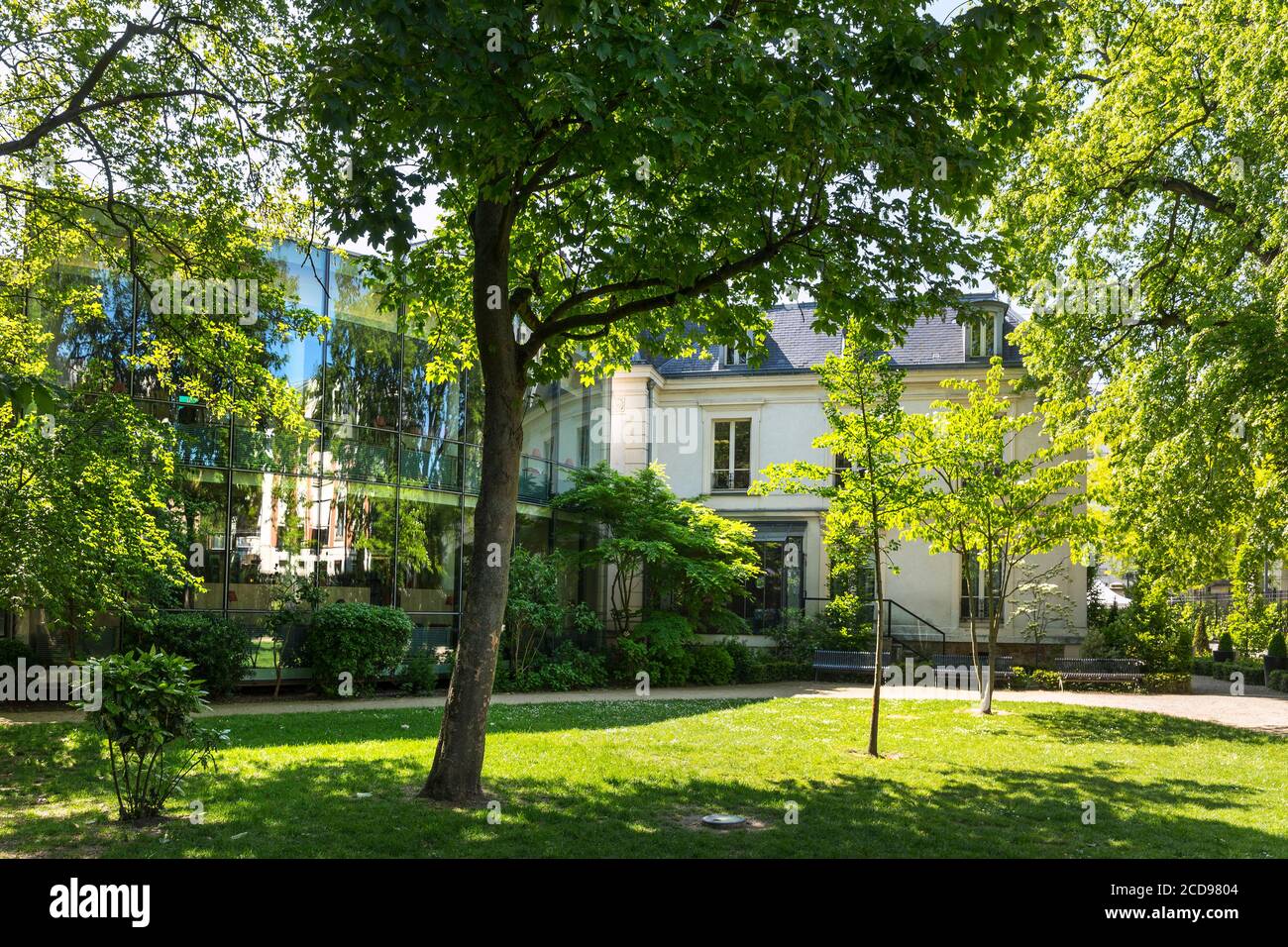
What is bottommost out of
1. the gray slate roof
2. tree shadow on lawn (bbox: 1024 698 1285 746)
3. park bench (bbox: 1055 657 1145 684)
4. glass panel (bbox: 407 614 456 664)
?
tree shadow on lawn (bbox: 1024 698 1285 746)

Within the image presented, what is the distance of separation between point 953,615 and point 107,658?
2603cm

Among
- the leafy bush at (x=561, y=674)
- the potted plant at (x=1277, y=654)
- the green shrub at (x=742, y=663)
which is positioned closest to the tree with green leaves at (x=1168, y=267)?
the green shrub at (x=742, y=663)

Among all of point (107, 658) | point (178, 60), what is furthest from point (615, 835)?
point (178, 60)

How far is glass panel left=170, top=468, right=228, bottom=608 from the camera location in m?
17.8

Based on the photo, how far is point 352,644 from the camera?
18422 millimetres

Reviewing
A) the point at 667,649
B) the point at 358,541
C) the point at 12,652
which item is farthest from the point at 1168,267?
the point at 12,652

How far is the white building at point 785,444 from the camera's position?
30344 millimetres

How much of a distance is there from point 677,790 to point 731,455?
23.0 m

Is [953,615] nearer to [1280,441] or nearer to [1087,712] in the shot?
[1087,712]

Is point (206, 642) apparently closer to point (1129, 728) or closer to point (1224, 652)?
point (1129, 728)

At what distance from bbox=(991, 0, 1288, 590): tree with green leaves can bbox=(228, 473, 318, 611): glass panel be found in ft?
43.3

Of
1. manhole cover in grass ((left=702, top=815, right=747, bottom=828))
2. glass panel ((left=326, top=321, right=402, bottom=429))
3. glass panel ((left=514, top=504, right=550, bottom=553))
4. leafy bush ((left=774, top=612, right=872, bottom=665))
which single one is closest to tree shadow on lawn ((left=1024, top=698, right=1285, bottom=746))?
leafy bush ((left=774, top=612, right=872, bottom=665))

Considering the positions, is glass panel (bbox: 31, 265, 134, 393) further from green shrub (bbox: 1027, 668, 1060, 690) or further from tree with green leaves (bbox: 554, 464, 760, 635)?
green shrub (bbox: 1027, 668, 1060, 690)

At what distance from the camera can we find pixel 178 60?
40.6ft
